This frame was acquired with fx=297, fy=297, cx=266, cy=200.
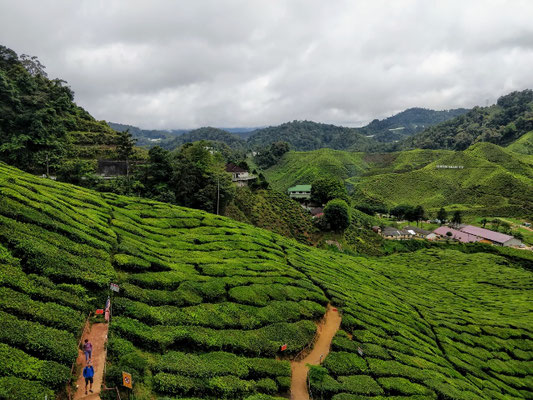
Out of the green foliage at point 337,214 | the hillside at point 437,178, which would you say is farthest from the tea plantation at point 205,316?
the hillside at point 437,178

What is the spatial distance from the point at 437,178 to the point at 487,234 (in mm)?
50337

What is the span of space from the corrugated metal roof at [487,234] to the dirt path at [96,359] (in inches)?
4191

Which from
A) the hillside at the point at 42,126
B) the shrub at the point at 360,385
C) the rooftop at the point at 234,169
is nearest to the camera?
the shrub at the point at 360,385

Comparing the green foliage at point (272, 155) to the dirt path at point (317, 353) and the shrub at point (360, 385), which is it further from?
the shrub at point (360, 385)

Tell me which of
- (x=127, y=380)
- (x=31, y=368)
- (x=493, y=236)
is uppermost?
(x=31, y=368)

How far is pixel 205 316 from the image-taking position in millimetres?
17594

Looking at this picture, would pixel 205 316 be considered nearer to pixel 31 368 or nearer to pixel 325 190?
pixel 31 368

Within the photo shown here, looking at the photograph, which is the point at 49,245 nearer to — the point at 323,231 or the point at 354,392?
the point at 354,392

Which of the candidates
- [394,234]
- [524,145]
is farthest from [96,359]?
[524,145]

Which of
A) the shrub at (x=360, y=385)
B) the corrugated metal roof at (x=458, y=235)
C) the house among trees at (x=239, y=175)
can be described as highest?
the house among trees at (x=239, y=175)

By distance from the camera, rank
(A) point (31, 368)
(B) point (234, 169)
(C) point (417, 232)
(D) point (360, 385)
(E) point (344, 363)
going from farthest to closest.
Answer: (C) point (417, 232)
(B) point (234, 169)
(E) point (344, 363)
(D) point (360, 385)
(A) point (31, 368)

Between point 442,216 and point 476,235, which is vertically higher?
point 442,216

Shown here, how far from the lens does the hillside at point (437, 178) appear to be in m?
120

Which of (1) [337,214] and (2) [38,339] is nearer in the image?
(2) [38,339]
